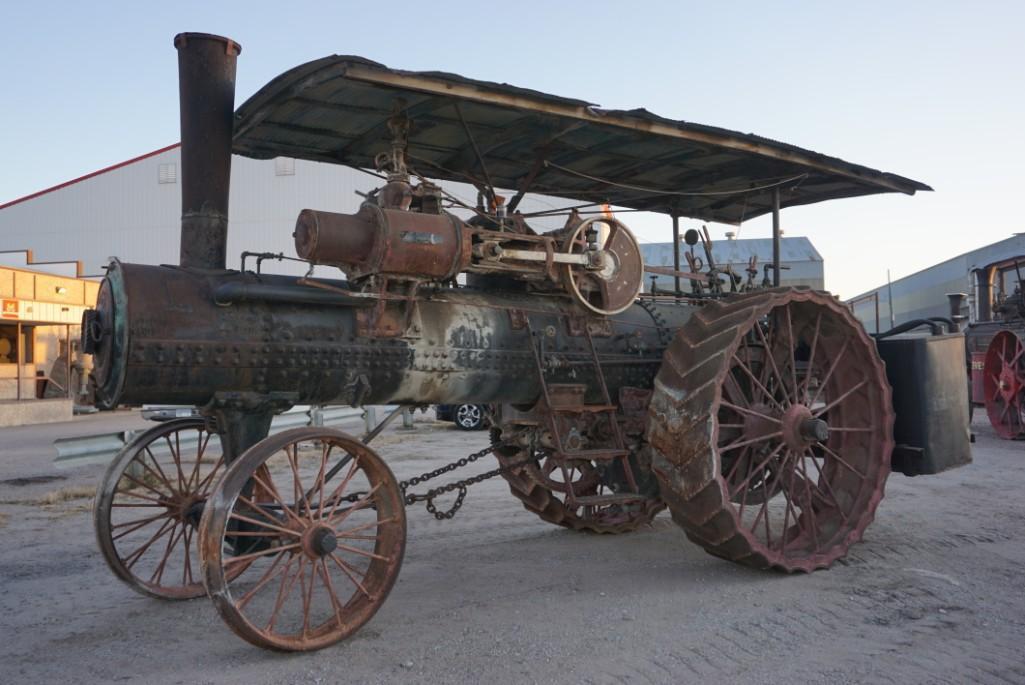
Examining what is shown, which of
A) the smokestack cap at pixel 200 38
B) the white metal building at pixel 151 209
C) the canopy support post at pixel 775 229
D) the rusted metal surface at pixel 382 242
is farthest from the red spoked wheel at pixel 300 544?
the white metal building at pixel 151 209

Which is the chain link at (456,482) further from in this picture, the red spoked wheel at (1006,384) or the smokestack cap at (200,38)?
the red spoked wheel at (1006,384)

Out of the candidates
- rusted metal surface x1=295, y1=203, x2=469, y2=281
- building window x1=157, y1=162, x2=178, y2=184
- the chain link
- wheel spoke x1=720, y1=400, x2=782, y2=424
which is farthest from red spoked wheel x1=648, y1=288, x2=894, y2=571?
building window x1=157, y1=162, x2=178, y2=184

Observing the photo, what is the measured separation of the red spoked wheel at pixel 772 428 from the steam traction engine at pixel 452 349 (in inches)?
0.8

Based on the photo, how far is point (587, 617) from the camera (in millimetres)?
4504

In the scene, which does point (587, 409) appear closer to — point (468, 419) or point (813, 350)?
point (813, 350)

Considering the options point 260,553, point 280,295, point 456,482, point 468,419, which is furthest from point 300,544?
point 468,419

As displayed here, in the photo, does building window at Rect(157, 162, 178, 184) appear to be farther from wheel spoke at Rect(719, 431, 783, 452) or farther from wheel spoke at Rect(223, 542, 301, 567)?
wheel spoke at Rect(223, 542, 301, 567)

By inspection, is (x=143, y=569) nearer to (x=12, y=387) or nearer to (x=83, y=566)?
(x=83, y=566)

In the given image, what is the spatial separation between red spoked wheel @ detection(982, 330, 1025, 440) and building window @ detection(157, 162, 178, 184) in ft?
90.2

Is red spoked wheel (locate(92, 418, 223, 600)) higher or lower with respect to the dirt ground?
higher

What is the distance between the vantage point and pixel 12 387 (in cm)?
2370

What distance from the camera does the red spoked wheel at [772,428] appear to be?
4.91 metres

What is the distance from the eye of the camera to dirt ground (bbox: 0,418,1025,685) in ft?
12.3

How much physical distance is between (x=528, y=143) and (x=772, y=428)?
2492mm
